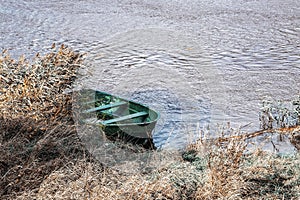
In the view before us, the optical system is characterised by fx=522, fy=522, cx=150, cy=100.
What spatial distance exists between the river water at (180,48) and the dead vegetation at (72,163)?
617 mm

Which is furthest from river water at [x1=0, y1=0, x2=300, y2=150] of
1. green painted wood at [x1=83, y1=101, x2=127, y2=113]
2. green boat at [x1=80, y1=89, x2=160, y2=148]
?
green painted wood at [x1=83, y1=101, x2=127, y2=113]

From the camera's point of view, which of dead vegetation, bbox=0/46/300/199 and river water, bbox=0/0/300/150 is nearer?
dead vegetation, bbox=0/46/300/199

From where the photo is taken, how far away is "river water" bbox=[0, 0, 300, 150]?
5560 millimetres

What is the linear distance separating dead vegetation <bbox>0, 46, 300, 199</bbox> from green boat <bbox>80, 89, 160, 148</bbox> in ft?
0.84

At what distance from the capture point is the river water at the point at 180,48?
5.56m

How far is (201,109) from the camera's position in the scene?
547cm

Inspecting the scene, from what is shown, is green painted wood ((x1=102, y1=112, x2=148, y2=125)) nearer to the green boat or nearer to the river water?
the green boat

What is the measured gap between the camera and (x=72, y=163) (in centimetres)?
358

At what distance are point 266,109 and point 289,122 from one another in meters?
0.24

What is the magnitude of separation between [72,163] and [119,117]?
106 centimetres

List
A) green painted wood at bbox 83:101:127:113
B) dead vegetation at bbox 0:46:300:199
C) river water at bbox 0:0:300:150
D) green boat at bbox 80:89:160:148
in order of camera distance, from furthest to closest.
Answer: river water at bbox 0:0:300:150 → green painted wood at bbox 83:101:127:113 → green boat at bbox 80:89:160:148 → dead vegetation at bbox 0:46:300:199

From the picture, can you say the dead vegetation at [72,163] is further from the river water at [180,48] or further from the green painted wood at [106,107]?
the river water at [180,48]

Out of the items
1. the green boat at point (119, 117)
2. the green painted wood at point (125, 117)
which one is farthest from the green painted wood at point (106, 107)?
the green painted wood at point (125, 117)

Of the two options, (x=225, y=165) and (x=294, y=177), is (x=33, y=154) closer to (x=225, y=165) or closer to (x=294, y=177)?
(x=225, y=165)
